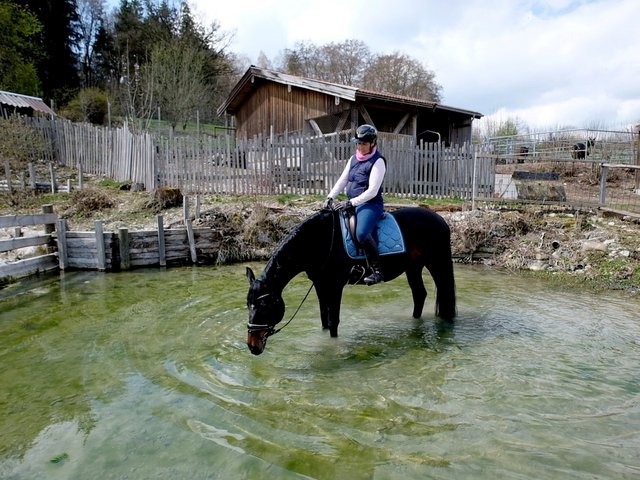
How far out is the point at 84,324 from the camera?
6.06m

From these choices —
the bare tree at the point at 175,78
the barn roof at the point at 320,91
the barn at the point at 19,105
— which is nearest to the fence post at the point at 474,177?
the barn roof at the point at 320,91

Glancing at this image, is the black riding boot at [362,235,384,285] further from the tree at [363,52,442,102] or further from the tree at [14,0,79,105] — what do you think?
the tree at [14,0,79,105]

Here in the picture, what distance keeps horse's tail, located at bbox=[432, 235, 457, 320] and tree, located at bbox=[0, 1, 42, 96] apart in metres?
32.2

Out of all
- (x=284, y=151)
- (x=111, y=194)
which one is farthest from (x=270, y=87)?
(x=111, y=194)

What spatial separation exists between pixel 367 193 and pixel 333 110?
45.3ft

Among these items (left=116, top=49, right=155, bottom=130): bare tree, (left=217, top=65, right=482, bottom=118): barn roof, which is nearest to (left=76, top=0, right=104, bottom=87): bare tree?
(left=116, top=49, right=155, bottom=130): bare tree

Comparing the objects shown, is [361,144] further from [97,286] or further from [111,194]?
[111,194]

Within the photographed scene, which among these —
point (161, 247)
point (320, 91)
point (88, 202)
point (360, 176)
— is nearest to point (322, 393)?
point (360, 176)

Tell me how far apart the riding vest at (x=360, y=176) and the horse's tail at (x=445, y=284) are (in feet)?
4.54

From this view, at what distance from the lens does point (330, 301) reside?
5.11 meters

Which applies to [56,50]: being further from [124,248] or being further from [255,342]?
[255,342]

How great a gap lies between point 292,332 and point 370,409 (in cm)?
207

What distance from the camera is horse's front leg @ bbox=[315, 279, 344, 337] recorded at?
5027mm

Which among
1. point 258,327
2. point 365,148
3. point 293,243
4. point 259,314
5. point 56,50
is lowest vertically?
point 258,327
